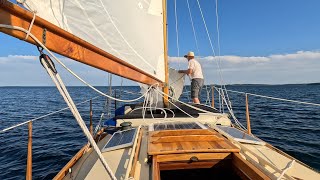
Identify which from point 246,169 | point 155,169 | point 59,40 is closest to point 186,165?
point 155,169

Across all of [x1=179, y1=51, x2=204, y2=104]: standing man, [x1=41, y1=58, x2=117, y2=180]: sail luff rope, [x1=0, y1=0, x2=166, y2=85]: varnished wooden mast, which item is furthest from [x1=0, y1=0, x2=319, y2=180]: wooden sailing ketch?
[x1=179, y1=51, x2=204, y2=104]: standing man

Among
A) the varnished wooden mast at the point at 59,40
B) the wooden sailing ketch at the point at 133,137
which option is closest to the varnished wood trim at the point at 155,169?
the wooden sailing ketch at the point at 133,137

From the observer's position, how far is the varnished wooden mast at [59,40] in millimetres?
1513

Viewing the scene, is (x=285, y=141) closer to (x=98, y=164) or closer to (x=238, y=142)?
(x=238, y=142)

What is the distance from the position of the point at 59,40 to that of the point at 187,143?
2441 mm

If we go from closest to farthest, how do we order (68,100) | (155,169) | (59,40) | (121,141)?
(68,100) → (59,40) → (155,169) → (121,141)

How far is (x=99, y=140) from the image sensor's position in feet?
17.5

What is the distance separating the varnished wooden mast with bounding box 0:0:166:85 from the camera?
59.6 inches

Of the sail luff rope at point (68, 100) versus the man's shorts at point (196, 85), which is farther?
the man's shorts at point (196, 85)

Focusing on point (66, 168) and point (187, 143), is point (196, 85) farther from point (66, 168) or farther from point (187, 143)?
point (66, 168)

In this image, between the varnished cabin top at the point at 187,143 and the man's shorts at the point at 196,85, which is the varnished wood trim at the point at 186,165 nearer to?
the varnished cabin top at the point at 187,143

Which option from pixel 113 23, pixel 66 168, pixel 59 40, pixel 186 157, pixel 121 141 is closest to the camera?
pixel 59 40

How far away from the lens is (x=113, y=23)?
3.19 meters

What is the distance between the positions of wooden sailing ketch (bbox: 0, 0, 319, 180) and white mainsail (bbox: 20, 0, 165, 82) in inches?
0.4
